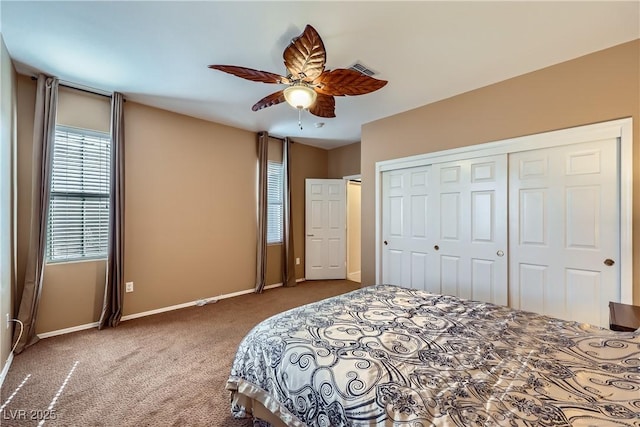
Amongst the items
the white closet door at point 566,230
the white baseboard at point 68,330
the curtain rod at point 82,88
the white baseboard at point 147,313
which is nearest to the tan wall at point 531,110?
the white closet door at point 566,230

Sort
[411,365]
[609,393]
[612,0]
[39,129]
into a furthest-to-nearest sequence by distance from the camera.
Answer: [39,129] < [612,0] < [411,365] < [609,393]

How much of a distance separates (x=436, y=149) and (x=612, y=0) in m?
1.69

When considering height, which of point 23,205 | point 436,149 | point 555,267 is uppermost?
point 436,149

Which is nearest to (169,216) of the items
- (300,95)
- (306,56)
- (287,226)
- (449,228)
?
(287,226)

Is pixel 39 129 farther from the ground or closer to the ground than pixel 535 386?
farther from the ground

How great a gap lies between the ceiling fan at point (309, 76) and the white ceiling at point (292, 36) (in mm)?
312

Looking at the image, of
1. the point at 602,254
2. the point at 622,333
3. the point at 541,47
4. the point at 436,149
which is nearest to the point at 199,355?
the point at 622,333

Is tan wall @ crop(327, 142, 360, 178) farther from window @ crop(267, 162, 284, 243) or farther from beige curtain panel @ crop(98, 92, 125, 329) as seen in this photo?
beige curtain panel @ crop(98, 92, 125, 329)

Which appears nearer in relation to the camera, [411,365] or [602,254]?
[411,365]

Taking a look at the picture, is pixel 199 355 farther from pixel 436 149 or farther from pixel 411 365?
pixel 436 149

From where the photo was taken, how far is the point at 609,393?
95cm

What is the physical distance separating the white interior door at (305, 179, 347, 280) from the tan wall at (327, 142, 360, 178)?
0.26m

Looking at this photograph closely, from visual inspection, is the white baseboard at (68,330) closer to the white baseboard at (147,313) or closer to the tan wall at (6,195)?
the white baseboard at (147,313)

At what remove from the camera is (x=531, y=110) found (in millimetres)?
2594
